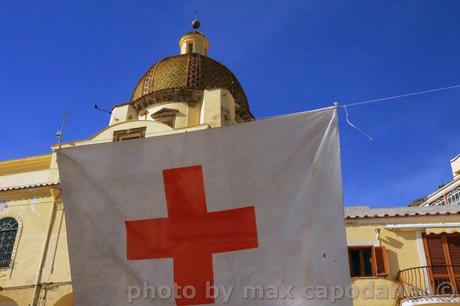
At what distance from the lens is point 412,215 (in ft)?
47.5

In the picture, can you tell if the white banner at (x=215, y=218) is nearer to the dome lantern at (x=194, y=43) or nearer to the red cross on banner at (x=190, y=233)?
the red cross on banner at (x=190, y=233)

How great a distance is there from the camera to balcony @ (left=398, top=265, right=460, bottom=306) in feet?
42.0

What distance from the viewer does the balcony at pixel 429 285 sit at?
42.0 ft

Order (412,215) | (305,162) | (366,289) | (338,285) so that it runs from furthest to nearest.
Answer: (412,215), (366,289), (305,162), (338,285)

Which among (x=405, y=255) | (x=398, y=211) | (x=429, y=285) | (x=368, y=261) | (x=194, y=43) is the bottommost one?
(x=429, y=285)

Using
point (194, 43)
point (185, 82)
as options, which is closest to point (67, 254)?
point (185, 82)

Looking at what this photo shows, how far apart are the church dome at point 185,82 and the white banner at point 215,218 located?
1563 cm

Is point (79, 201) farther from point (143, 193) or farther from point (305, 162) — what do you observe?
point (305, 162)

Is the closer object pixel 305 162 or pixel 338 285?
pixel 338 285

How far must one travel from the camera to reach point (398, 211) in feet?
48.5

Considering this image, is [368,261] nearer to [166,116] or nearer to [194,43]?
[166,116]

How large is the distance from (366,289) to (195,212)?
9.82 m

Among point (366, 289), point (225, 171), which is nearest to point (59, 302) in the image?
point (366, 289)

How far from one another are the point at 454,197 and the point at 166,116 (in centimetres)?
1668
